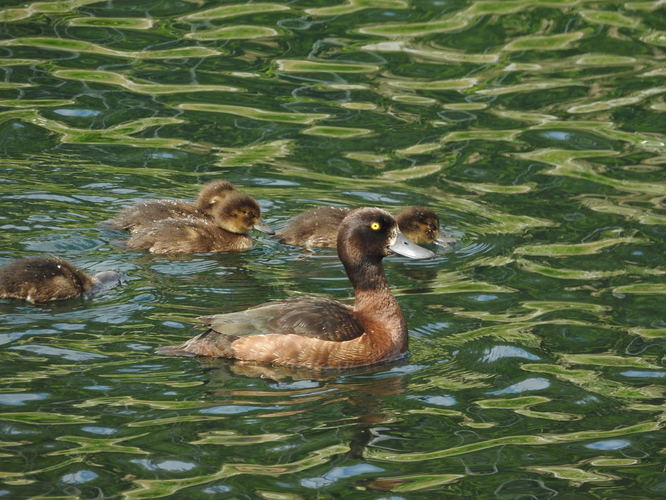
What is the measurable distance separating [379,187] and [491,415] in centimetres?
437

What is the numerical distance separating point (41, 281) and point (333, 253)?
2381 mm

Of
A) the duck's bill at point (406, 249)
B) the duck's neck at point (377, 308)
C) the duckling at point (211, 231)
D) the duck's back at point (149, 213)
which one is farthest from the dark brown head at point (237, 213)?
the duck's neck at point (377, 308)

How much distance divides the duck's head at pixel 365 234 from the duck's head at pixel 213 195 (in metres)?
2.09

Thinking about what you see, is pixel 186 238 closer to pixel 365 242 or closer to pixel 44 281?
pixel 44 281

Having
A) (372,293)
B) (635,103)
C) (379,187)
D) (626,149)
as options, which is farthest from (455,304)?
(635,103)

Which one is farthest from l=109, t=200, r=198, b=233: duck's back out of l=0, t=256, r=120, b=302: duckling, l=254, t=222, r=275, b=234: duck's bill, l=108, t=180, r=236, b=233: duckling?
l=0, t=256, r=120, b=302: duckling

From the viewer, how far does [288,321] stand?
8.04 meters

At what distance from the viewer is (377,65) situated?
45.8 feet

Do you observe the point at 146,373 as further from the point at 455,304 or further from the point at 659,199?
the point at 659,199

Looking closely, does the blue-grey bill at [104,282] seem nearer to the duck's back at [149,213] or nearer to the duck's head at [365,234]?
the duck's back at [149,213]

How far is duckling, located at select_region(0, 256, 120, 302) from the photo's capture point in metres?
8.70

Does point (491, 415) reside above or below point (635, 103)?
below

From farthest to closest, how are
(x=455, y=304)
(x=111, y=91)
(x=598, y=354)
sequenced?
(x=111, y=91)
(x=455, y=304)
(x=598, y=354)

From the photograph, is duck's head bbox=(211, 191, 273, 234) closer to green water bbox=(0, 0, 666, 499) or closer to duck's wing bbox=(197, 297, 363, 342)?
green water bbox=(0, 0, 666, 499)
